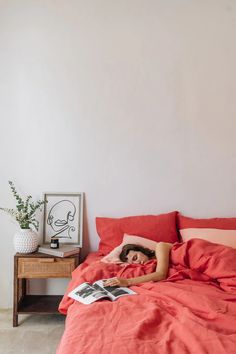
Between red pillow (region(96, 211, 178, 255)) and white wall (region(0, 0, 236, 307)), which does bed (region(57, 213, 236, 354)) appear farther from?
white wall (region(0, 0, 236, 307))

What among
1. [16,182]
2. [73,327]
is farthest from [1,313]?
[73,327]

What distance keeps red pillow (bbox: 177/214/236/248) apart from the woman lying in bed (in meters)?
0.33

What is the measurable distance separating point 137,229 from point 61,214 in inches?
25.9

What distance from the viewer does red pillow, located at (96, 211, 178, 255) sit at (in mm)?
2561

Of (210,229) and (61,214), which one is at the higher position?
(61,214)

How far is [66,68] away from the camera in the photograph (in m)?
2.79

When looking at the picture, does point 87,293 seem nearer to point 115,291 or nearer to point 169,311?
point 115,291

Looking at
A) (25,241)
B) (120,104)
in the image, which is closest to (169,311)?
(25,241)

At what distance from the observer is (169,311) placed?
5.11 ft

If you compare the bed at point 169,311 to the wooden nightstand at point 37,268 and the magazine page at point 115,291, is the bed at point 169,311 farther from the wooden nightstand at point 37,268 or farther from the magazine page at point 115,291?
the wooden nightstand at point 37,268

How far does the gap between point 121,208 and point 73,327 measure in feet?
4.73

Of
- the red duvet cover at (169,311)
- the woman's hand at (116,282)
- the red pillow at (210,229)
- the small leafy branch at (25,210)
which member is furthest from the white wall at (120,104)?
the woman's hand at (116,282)

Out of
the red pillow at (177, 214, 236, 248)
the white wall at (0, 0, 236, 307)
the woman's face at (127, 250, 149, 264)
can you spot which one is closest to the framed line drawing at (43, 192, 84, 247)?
the white wall at (0, 0, 236, 307)

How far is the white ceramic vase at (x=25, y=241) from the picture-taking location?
2508mm
